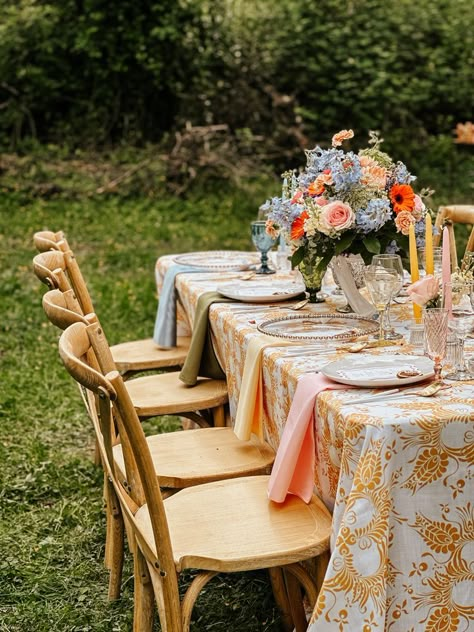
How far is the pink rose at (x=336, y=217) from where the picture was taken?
254 centimetres

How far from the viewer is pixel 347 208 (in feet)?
8.38

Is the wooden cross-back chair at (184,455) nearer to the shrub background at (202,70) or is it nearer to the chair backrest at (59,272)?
the chair backrest at (59,272)

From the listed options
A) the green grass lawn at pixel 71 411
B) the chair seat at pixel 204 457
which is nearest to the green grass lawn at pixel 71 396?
the green grass lawn at pixel 71 411

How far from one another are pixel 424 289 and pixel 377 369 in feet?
1.08

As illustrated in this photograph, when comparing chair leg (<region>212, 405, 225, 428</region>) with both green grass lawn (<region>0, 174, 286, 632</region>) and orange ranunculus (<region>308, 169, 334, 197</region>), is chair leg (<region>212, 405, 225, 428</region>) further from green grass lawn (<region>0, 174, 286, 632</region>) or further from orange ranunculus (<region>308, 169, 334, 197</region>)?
orange ranunculus (<region>308, 169, 334, 197</region>)

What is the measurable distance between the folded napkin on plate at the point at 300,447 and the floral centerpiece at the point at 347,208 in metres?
0.58

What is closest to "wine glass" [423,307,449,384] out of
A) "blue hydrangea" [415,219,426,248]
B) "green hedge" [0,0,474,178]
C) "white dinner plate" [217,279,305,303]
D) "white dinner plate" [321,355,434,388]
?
"white dinner plate" [321,355,434,388]

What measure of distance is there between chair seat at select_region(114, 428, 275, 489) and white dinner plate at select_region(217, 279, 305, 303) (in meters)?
0.45

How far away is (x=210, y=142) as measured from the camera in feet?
31.7

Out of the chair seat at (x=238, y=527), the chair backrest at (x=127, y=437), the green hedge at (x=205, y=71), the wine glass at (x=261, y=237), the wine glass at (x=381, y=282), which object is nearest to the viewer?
the chair backrest at (x=127, y=437)

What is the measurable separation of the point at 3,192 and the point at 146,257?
2.28m

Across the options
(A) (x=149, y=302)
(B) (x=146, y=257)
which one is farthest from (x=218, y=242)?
(A) (x=149, y=302)

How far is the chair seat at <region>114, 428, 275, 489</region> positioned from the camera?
2.54 m

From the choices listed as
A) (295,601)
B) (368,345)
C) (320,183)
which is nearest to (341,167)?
(320,183)
